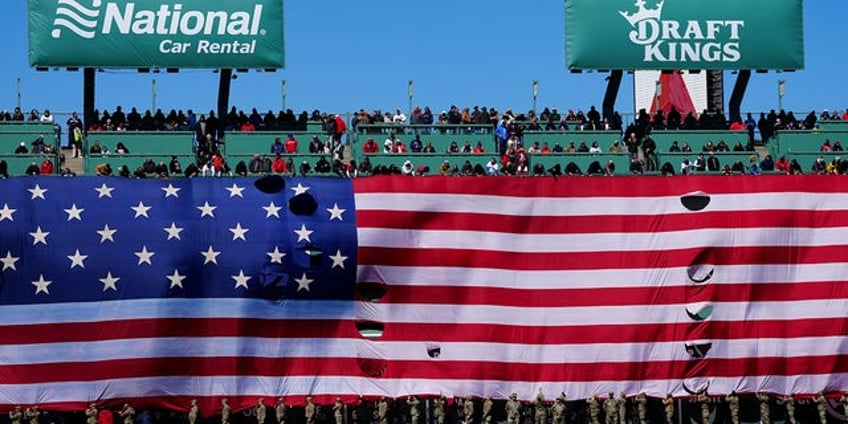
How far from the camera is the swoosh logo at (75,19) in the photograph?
37250mm

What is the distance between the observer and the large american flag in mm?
26562

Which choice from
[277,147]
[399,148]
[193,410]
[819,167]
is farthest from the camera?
[819,167]

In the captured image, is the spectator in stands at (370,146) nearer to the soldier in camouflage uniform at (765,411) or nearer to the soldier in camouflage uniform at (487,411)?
the soldier in camouflage uniform at (487,411)

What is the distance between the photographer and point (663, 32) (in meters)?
39.4

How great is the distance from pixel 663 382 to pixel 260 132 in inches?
582

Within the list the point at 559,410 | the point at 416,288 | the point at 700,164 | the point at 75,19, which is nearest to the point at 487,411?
the point at 559,410

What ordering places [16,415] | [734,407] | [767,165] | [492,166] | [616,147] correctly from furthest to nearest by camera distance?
[616,147] < [767,165] < [492,166] < [734,407] < [16,415]

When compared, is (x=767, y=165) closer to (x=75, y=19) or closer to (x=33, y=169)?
(x=75, y=19)

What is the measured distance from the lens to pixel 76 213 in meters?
26.8

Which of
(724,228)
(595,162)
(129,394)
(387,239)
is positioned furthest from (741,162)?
(129,394)

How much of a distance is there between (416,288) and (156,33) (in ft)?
45.4

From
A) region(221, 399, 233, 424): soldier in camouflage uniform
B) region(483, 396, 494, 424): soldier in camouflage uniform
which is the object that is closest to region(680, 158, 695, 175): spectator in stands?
region(483, 396, 494, 424): soldier in camouflage uniform

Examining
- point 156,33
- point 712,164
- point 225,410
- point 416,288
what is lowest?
point 225,410

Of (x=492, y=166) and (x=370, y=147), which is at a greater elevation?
(x=370, y=147)
